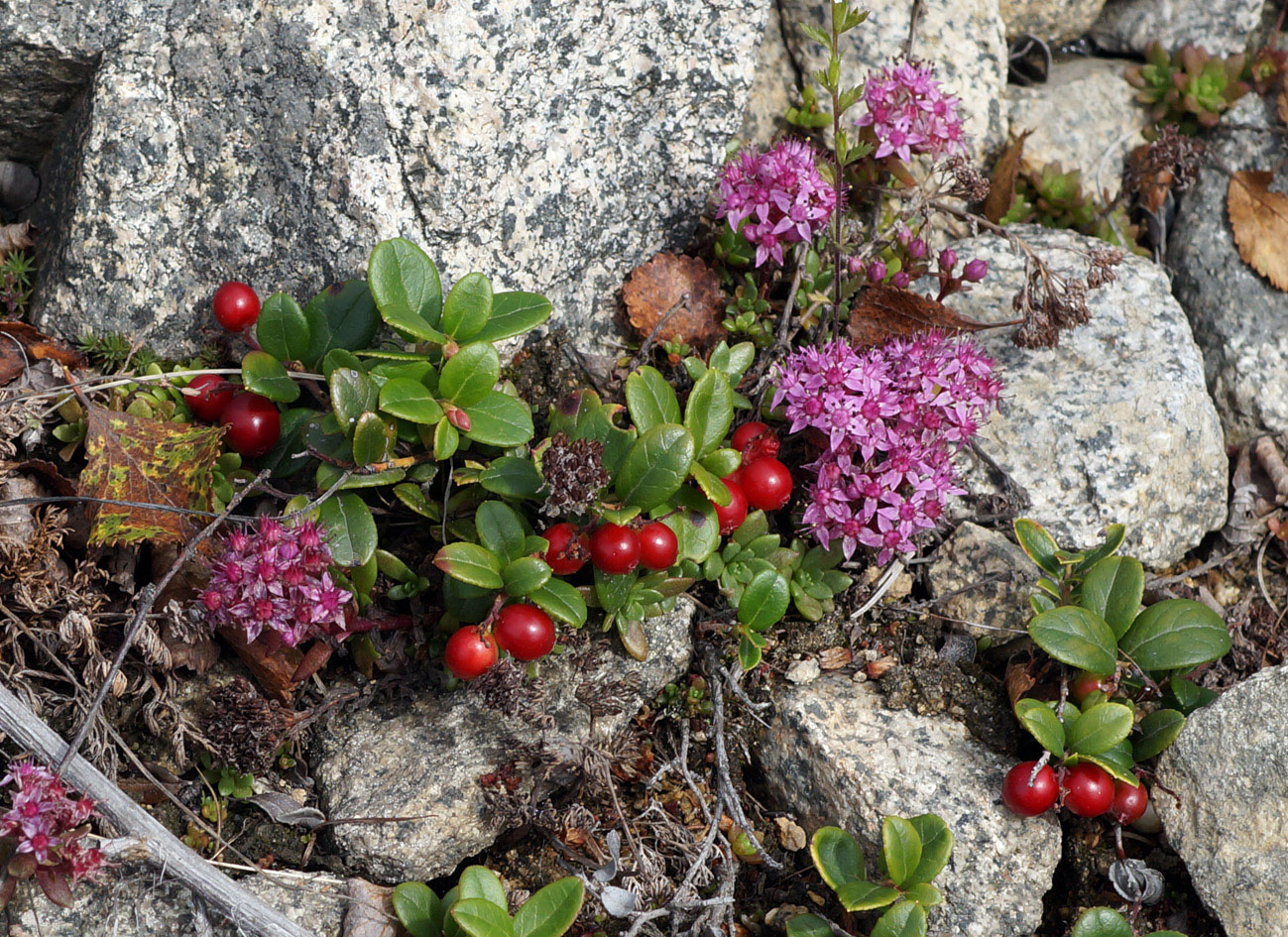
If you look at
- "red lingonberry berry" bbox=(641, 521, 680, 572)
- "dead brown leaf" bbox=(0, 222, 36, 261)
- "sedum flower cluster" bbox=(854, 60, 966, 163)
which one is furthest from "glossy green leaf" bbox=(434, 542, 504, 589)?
"sedum flower cluster" bbox=(854, 60, 966, 163)

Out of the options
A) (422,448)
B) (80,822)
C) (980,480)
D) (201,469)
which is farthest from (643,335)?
(80,822)

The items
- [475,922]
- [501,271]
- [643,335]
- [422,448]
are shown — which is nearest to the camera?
[475,922]

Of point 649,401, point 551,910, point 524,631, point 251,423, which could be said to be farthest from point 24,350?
point 551,910

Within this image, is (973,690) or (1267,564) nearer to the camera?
(973,690)

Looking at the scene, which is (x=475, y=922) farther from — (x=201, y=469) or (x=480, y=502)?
(x=201, y=469)

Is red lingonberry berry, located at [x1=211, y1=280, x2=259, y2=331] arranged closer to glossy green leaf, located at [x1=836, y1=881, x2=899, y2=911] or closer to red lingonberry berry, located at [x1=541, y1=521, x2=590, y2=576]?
red lingonberry berry, located at [x1=541, y1=521, x2=590, y2=576]

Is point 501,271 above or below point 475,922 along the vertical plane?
above

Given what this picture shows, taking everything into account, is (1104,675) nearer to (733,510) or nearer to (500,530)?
(733,510)
